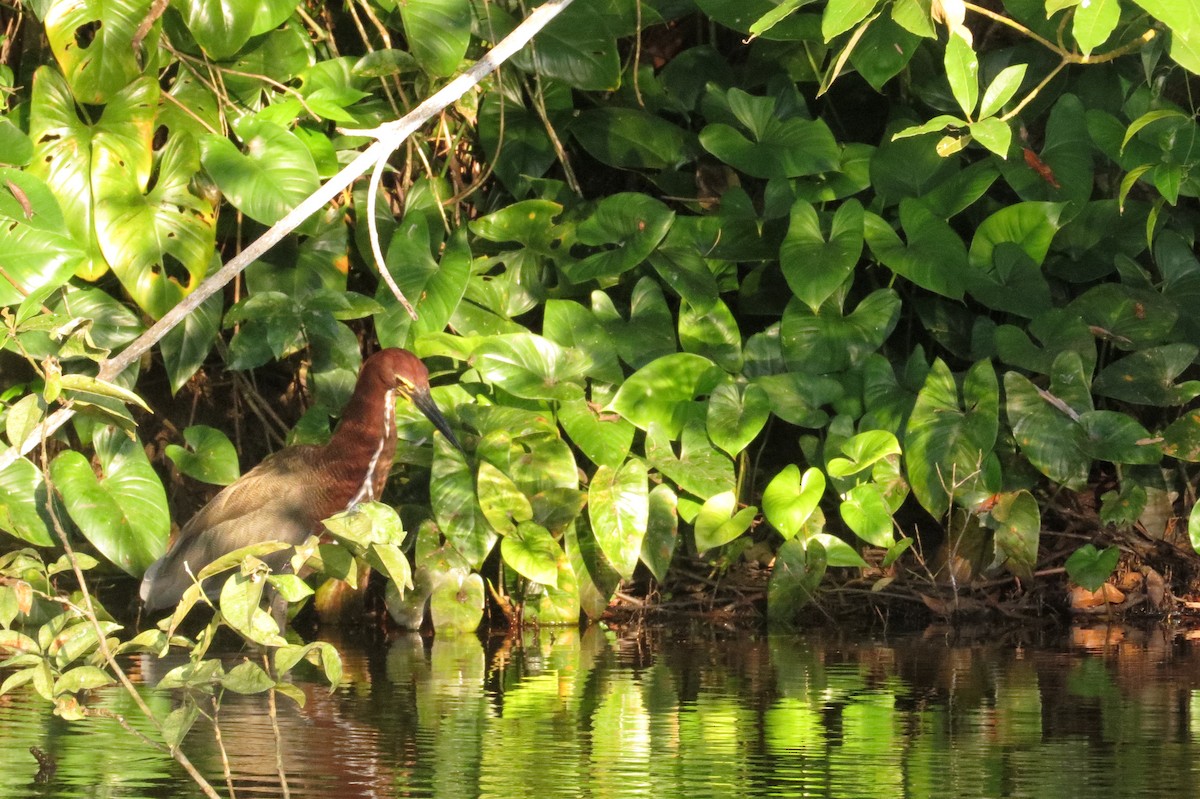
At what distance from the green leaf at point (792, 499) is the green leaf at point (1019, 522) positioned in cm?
53

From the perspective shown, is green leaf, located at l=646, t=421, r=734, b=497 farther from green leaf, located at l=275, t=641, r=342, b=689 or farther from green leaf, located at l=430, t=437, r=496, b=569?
green leaf, located at l=275, t=641, r=342, b=689

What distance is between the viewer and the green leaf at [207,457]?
4711 mm

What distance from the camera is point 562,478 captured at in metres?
4.59

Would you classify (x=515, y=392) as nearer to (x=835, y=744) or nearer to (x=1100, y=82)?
(x=835, y=744)

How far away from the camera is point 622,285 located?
17.4ft

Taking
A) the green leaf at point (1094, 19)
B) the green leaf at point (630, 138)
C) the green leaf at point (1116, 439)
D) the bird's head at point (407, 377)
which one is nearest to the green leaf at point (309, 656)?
the green leaf at point (1094, 19)

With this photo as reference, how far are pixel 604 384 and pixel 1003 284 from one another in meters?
1.31

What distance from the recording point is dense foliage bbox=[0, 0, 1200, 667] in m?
4.48

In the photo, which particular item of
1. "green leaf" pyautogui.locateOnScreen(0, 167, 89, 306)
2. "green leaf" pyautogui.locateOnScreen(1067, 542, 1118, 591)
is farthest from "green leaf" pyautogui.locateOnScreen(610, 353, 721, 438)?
"green leaf" pyautogui.locateOnScreen(0, 167, 89, 306)

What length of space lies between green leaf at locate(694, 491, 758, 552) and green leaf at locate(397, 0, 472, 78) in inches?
60.5

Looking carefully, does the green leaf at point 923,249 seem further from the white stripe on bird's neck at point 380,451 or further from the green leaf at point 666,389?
the white stripe on bird's neck at point 380,451

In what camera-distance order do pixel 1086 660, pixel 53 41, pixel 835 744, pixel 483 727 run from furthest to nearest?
1. pixel 53 41
2. pixel 1086 660
3. pixel 483 727
4. pixel 835 744

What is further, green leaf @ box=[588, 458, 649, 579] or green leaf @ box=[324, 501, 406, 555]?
green leaf @ box=[588, 458, 649, 579]

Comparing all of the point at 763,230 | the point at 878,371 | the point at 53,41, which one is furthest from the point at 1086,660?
the point at 53,41
